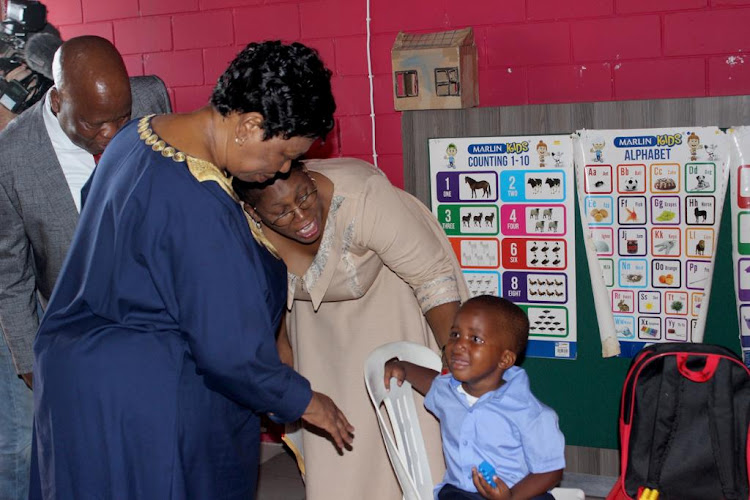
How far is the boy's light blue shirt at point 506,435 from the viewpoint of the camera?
2.00 meters

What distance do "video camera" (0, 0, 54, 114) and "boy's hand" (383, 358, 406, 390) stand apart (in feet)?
6.62

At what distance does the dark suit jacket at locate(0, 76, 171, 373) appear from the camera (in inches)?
97.7

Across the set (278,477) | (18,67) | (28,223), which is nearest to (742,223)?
(278,477)

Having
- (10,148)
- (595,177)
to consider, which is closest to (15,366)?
(10,148)

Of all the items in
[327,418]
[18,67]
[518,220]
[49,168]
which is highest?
[18,67]

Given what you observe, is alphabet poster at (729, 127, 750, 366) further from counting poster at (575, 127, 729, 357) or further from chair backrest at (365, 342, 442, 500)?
chair backrest at (365, 342, 442, 500)

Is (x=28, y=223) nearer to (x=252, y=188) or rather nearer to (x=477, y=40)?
(x=252, y=188)

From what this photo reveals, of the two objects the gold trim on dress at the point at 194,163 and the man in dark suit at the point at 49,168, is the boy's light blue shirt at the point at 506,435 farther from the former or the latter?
the man in dark suit at the point at 49,168

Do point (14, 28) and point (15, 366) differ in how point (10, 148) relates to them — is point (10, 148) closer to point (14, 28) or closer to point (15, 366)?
point (15, 366)


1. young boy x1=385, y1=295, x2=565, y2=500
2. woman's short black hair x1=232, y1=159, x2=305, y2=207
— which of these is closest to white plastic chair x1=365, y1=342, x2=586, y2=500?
young boy x1=385, y1=295, x2=565, y2=500

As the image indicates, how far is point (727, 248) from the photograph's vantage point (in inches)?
112

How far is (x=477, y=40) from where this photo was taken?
3.22 meters

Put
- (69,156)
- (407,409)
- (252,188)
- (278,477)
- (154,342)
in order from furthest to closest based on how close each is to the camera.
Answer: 1. (278,477)
2. (69,156)
3. (407,409)
4. (252,188)
5. (154,342)

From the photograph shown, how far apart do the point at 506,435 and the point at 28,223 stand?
1534 millimetres
